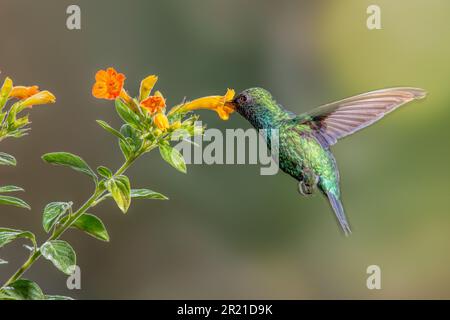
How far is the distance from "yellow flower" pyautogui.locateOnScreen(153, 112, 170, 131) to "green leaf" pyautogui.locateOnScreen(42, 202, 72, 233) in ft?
0.72

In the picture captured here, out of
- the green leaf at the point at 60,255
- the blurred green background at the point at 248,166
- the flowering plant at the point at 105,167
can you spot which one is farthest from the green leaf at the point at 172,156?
the blurred green background at the point at 248,166

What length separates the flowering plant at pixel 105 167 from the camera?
3.69ft

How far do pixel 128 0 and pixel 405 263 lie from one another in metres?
2.48

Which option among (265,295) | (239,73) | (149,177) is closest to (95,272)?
(149,177)

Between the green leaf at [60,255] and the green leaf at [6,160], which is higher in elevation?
the green leaf at [6,160]

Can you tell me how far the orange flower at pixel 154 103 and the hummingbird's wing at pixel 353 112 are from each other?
54 centimetres

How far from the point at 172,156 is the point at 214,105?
36cm

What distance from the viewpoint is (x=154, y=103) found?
1.29m

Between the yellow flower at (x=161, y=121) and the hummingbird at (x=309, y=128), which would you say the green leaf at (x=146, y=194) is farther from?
the hummingbird at (x=309, y=128)

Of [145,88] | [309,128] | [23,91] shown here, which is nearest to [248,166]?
[309,128]

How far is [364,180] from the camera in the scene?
4.26m

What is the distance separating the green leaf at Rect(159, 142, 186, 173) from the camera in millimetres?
1238

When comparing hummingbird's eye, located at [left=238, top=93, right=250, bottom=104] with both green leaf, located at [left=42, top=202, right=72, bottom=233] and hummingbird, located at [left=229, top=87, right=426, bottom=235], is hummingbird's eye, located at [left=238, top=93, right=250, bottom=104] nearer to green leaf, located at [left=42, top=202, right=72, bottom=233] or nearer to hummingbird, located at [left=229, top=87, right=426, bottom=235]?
hummingbird, located at [left=229, top=87, right=426, bottom=235]

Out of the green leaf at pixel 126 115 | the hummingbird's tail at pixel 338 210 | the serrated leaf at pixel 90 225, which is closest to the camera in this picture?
the serrated leaf at pixel 90 225
